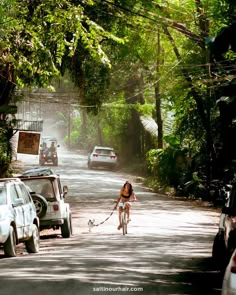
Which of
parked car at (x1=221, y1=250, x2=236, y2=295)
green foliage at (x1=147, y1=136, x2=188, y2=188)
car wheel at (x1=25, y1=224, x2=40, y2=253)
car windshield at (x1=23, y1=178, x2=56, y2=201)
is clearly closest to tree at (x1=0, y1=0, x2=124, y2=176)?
car windshield at (x1=23, y1=178, x2=56, y2=201)

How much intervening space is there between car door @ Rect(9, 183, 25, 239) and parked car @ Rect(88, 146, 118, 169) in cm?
4115

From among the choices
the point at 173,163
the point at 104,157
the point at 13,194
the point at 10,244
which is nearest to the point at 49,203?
the point at 13,194

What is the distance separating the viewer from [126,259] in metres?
14.7

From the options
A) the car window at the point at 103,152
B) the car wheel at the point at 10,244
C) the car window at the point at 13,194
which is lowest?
the car wheel at the point at 10,244

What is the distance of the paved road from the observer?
A: 11.1 meters

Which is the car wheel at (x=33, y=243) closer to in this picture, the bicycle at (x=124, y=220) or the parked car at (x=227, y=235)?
the bicycle at (x=124, y=220)

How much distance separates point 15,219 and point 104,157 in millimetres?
42320

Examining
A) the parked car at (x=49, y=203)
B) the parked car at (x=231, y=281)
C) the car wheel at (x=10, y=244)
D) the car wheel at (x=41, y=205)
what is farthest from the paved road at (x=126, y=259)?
the parked car at (x=231, y=281)

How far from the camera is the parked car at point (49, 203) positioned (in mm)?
21438

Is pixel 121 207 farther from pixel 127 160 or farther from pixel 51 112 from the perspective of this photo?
pixel 51 112

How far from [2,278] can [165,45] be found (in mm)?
31468

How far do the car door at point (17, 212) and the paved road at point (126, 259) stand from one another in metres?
0.57

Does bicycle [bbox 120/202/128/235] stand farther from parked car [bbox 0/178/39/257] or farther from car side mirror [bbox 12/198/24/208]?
car side mirror [bbox 12/198/24/208]

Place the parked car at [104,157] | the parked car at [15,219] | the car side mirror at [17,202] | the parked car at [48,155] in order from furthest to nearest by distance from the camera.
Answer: the parked car at [48,155]
the parked car at [104,157]
the car side mirror at [17,202]
the parked car at [15,219]
